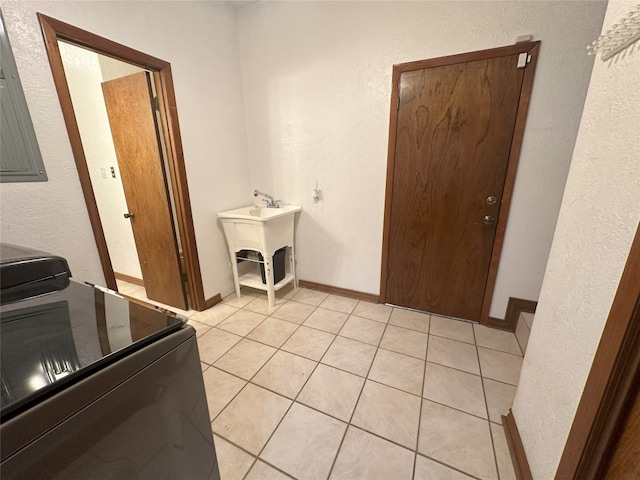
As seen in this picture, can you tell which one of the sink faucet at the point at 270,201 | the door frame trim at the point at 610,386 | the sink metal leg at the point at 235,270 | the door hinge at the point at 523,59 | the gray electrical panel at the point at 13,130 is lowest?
the sink metal leg at the point at 235,270

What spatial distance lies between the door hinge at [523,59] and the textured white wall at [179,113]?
6.96 feet

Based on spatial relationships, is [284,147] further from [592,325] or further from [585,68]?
[592,325]

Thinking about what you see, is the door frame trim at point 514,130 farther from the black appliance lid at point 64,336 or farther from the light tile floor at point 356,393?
the black appliance lid at point 64,336

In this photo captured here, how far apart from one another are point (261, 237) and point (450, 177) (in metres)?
1.51

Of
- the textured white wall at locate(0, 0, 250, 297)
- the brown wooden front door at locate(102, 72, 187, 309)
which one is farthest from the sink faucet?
the brown wooden front door at locate(102, 72, 187, 309)

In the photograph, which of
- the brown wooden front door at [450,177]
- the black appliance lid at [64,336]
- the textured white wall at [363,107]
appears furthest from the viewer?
the brown wooden front door at [450,177]

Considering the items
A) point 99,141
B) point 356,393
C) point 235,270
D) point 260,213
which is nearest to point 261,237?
point 260,213

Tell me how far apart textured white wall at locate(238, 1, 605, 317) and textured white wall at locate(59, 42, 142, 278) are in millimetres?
1135

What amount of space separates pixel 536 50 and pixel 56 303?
8.17 ft

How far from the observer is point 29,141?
45.9 inches

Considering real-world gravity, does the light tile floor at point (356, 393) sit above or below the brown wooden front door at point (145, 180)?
below

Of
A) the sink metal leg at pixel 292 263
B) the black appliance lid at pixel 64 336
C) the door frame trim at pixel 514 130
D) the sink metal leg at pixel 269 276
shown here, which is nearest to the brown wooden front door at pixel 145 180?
the sink metal leg at pixel 269 276

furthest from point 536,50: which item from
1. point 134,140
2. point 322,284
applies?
point 134,140

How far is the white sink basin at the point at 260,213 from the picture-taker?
2051 mm
